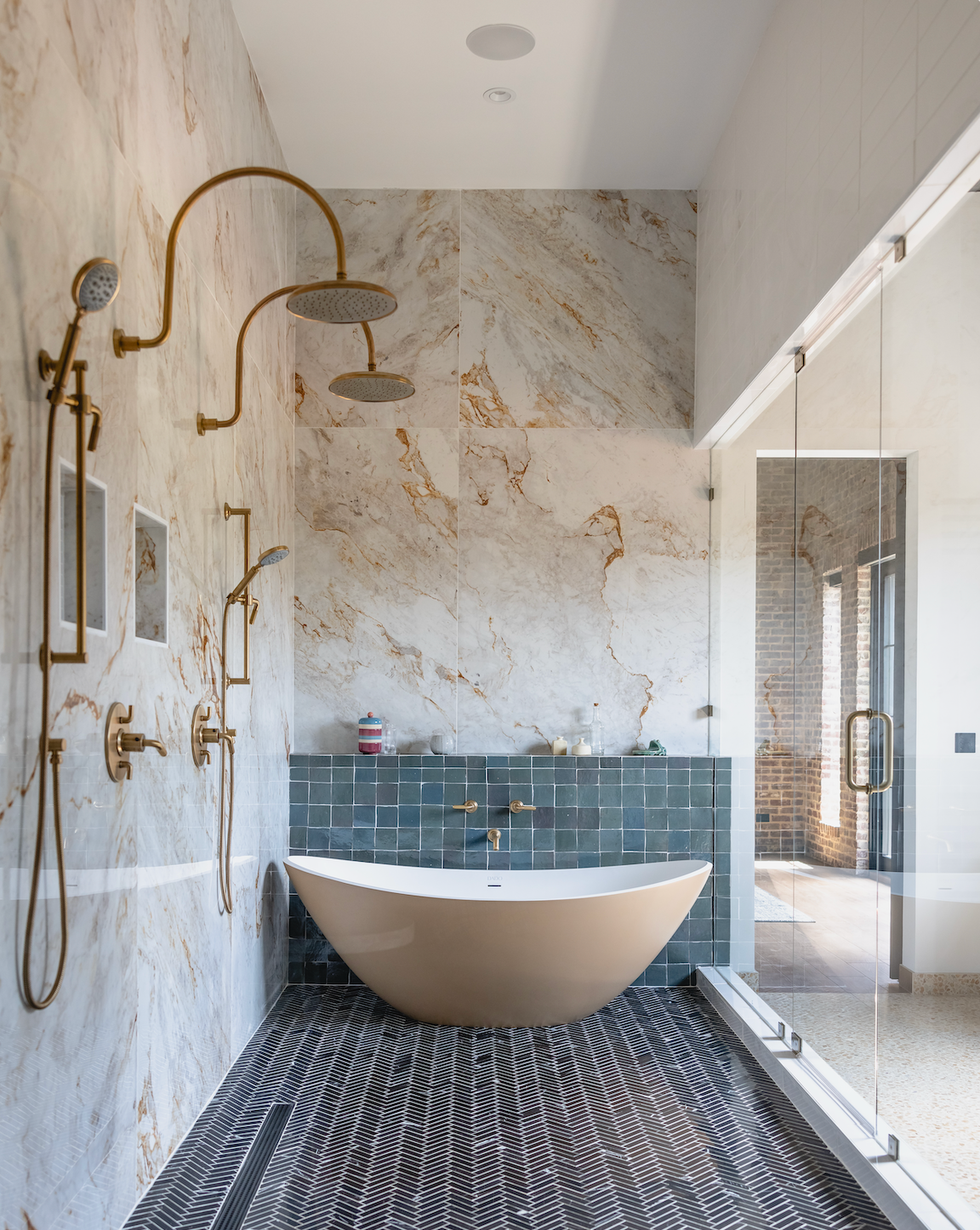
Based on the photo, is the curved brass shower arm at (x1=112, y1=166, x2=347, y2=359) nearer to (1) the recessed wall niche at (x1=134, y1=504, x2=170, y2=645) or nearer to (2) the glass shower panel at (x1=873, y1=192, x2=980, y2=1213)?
(1) the recessed wall niche at (x1=134, y1=504, x2=170, y2=645)

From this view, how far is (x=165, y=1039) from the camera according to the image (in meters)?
2.62

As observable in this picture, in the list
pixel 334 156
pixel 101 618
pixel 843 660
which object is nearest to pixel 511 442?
pixel 334 156

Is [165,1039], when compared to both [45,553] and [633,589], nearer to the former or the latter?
[45,553]

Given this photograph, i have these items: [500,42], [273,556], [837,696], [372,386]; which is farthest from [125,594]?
[500,42]

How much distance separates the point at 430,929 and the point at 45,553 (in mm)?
2114

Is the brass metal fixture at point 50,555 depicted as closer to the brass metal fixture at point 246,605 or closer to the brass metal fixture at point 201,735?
the brass metal fixture at point 201,735

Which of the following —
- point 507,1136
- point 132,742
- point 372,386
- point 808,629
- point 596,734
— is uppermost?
point 372,386

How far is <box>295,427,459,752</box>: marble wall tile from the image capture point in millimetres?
4531

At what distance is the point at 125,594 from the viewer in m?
2.34

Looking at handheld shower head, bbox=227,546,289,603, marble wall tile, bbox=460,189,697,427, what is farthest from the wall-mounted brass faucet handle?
marble wall tile, bbox=460,189,697,427

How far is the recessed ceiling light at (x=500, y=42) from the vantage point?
11.4 ft

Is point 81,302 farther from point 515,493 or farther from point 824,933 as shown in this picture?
point 515,493

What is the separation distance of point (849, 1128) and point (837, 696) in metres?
1.19

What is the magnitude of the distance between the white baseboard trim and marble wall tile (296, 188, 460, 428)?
9.47ft
